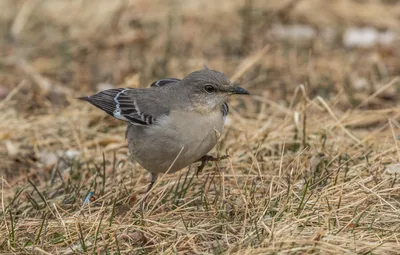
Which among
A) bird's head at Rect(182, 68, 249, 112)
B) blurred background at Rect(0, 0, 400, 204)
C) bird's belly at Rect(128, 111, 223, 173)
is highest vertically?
bird's head at Rect(182, 68, 249, 112)

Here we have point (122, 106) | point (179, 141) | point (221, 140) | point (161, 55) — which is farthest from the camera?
point (161, 55)

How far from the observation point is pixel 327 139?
6000 mm

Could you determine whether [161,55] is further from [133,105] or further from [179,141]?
[179,141]

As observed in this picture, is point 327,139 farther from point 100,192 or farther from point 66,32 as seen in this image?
point 66,32

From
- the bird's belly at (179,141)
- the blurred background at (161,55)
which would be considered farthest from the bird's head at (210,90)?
the blurred background at (161,55)

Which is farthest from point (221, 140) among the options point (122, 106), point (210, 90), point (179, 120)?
point (179, 120)

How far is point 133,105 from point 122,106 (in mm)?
140

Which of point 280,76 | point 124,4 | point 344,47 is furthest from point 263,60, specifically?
point 124,4

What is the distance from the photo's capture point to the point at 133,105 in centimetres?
518

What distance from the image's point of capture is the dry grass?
4.18 m

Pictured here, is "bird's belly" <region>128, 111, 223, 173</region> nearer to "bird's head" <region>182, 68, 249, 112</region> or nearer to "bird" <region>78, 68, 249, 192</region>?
"bird" <region>78, 68, 249, 192</region>

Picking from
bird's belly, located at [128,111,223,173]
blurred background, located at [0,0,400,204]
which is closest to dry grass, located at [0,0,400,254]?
blurred background, located at [0,0,400,204]

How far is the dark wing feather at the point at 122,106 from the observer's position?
500 cm

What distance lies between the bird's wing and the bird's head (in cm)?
23
